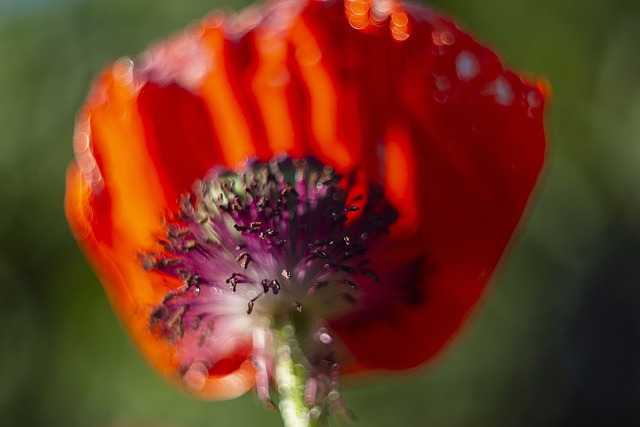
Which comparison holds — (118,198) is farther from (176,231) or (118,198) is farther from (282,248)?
(282,248)

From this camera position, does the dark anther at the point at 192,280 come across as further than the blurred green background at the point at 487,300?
No

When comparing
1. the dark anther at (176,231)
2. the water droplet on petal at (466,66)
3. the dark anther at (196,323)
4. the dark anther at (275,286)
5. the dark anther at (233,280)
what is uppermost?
the water droplet on petal at (466,66)

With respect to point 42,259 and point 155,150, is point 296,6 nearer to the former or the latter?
point 155,150

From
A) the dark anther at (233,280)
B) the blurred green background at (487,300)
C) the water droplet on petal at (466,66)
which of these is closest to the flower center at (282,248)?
the dark anther at (233,280)

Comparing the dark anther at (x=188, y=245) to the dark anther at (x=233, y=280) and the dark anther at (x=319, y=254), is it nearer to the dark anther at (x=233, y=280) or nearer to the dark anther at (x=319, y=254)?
the dark anther at (x=233, y=280)

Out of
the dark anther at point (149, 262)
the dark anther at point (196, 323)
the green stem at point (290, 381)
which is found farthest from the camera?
the dark anther at point (196, 323)

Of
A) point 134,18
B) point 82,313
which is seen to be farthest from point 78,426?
point 134,18

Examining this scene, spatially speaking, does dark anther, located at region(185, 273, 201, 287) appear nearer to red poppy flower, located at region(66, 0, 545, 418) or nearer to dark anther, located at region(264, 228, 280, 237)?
red poppy flower, located at region(66, 0, 545, 418)
